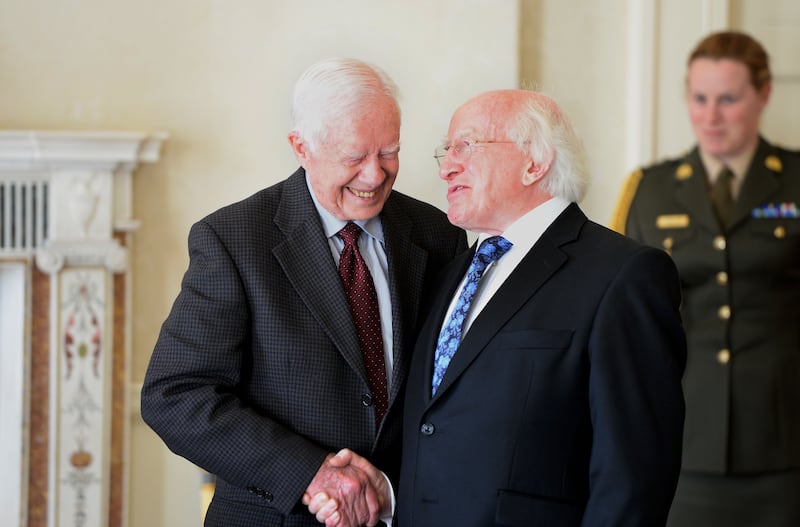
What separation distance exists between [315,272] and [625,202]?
184 cm

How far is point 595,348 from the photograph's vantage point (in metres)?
1.83

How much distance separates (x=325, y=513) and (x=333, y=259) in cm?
49

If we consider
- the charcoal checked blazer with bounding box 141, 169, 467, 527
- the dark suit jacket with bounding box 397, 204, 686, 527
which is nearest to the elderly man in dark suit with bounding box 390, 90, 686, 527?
the dark suit jacket with bounding box 397, 204, 686, 527

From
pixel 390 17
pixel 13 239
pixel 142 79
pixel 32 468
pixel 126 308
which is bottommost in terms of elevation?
pixel 32 468

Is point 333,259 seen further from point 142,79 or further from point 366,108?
point 142,79

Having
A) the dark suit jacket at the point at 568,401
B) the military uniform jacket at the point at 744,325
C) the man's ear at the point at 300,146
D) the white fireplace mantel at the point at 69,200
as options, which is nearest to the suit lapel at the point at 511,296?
the dark suit jacket at the point at 568,401

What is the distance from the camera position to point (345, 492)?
2014 millimetres

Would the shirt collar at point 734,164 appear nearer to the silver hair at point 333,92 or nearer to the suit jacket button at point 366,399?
the silver hair at point 333,92

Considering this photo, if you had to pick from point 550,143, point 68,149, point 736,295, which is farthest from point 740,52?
point 68,149

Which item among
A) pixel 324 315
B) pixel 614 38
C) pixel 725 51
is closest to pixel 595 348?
pixel 324 315

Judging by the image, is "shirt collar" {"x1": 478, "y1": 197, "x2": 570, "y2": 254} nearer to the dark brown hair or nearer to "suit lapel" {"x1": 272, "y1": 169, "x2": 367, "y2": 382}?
"suit lapel" {"x1": 272, "y1": 169, "x2": 367, "y2": 382}

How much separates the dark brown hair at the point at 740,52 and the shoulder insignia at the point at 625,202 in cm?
46

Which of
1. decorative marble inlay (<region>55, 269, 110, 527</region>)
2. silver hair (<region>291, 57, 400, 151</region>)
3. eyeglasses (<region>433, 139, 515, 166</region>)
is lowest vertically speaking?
decorative marble inlay (<region>55, 269, 110, 527</region>)

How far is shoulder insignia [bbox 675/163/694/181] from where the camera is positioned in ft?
12.0
